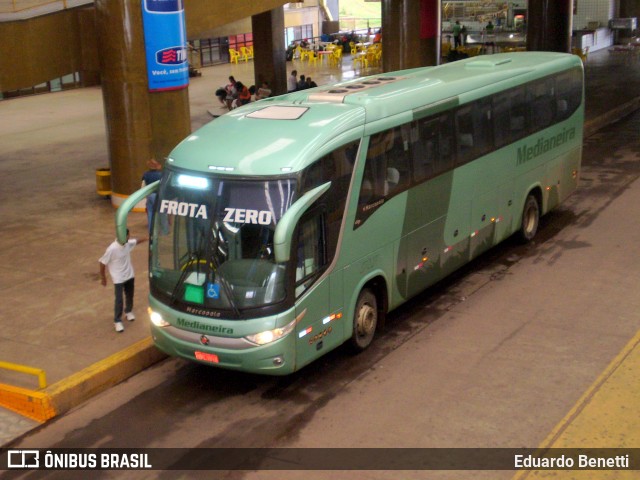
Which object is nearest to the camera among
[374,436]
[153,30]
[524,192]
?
[374,436]

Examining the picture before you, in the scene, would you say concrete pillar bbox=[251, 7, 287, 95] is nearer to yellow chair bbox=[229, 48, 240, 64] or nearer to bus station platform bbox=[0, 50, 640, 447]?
bus station platform bbox=[0, 50, 640, 447]

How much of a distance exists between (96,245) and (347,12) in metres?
66.2

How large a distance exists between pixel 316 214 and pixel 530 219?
284 inches

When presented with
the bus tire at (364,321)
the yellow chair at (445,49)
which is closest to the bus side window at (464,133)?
the bus tire at (364,321)

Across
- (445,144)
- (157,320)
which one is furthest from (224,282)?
(445,144)

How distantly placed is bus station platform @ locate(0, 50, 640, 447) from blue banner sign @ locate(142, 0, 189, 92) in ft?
9.34

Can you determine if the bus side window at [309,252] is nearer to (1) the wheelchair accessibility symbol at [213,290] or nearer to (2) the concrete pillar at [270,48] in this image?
(1) the wheelchair accessibility symbol at [213,290]

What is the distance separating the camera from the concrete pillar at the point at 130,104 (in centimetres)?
1770

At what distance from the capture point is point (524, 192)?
51.4 feet

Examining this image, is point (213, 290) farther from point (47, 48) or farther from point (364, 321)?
point (47, 48)

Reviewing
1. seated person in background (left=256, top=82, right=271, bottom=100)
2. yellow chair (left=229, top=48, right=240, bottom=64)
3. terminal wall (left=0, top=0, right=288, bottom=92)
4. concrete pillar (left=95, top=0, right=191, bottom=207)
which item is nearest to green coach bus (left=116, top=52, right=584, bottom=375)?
concrete pillar (left=95, top=0, right=191, bottom=207)

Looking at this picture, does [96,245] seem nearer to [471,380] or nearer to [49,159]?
[471,380]

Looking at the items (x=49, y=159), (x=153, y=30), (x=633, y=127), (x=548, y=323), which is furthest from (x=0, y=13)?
(x=633, y=127)

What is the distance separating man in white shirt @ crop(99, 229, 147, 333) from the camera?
11.7 metres
